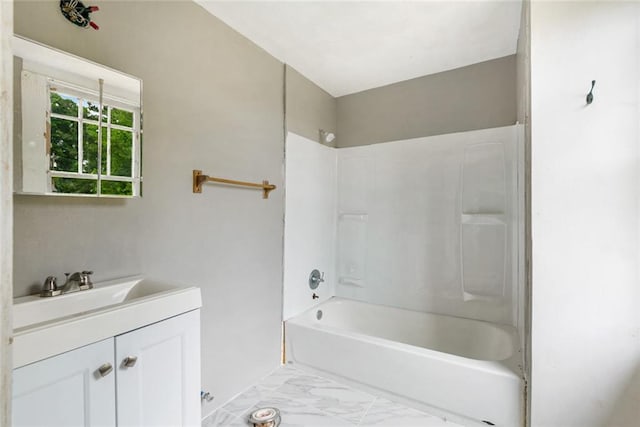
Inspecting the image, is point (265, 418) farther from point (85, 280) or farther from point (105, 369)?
point (85, 280)

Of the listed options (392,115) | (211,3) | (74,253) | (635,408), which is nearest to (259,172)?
(211,3)

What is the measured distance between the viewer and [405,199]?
2.71 meters

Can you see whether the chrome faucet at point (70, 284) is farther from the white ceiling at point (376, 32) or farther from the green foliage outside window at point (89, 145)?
the white ceiling at point (376, 32)

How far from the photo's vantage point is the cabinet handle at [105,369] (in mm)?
919

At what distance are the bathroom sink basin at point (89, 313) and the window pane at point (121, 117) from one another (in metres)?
0.70

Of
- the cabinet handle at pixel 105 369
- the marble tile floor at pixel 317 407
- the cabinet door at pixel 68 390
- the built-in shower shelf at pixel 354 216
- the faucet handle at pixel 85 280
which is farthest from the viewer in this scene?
the built-in shower shelf at pixel 354 216

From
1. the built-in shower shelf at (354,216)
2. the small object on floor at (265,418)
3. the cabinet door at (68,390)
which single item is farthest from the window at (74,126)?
the built-in shower shelf at (354,216)

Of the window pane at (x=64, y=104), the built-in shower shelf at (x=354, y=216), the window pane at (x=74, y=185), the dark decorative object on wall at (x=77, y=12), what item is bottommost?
the built-in shower shelf at (x=354, y=216)

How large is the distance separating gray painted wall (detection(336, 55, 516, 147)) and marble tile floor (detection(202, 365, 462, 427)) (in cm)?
215

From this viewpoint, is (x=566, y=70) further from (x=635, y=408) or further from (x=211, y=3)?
(x=211, y=3)

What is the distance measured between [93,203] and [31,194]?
0.74 feet

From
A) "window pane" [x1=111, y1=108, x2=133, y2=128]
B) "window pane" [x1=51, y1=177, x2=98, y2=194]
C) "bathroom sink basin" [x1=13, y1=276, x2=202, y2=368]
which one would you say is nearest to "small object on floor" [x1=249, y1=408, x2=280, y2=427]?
"bathroom sink basin" [x1=13, y1=276, x2=202, y2=368]

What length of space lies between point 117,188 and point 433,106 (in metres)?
2.46

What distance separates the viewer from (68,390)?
2.81ft
